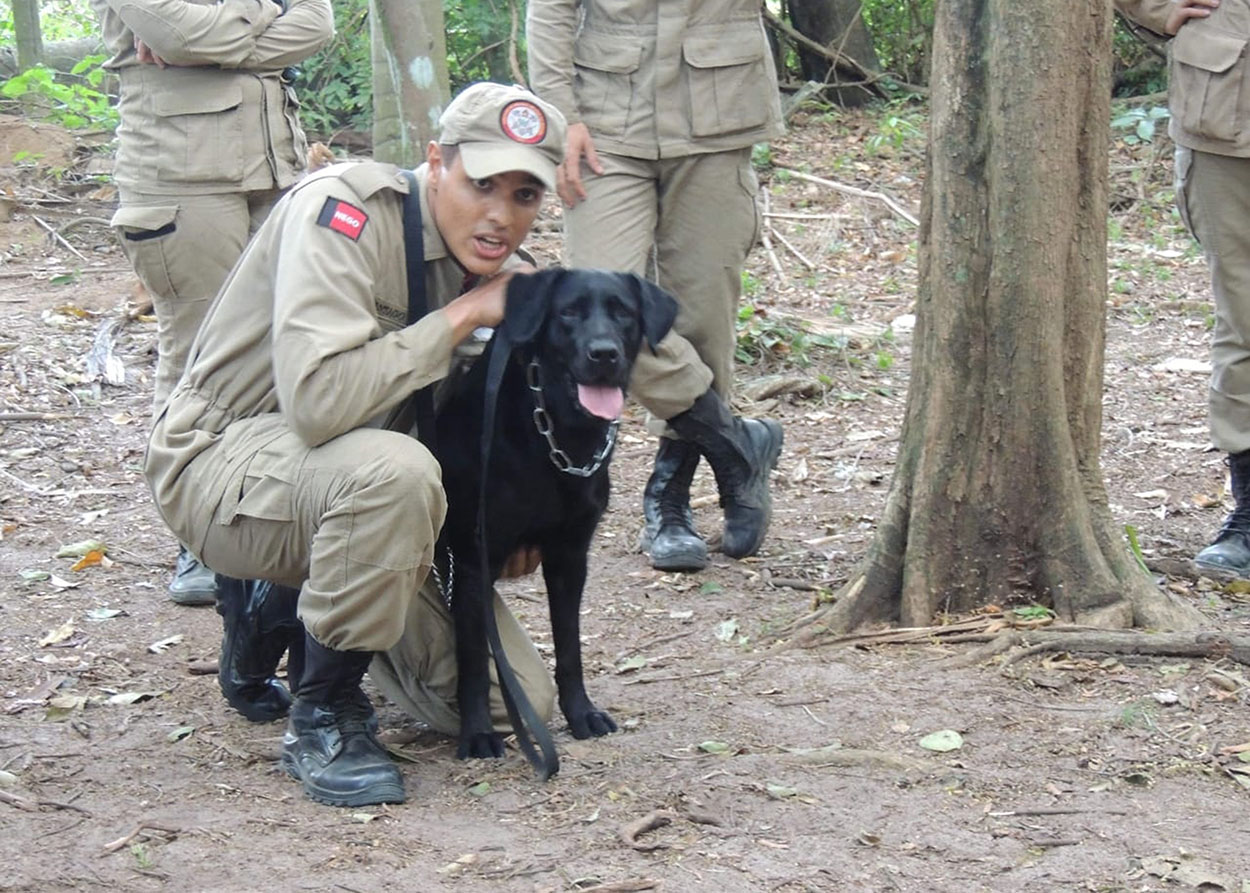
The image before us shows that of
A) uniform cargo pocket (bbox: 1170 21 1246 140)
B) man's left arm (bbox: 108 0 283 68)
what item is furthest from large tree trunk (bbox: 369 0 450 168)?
uniform cargo pocket (bbox: 1170 21 1246 140)

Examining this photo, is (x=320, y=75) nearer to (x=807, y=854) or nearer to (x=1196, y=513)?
(x=1196, y=513)

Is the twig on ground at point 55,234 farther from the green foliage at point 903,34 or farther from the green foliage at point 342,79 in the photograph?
the green foliage at point 903,34

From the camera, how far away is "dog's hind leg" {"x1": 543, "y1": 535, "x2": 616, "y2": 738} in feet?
11.6

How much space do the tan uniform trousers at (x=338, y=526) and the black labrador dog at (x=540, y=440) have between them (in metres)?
0.19

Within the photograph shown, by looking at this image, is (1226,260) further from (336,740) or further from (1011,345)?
(336,740)

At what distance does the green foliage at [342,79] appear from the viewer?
10.3 metres

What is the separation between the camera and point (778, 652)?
13.2ft

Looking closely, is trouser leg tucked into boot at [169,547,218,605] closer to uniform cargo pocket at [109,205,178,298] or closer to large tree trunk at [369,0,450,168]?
uniform cargo pocket at [109,205,178,298]

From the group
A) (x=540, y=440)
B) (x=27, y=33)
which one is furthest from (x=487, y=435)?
(x=27, y=33)

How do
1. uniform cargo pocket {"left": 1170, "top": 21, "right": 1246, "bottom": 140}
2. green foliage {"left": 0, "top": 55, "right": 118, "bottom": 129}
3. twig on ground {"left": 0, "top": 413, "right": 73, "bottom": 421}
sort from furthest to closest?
green foliage {"left": 0, "top": 55, "right": 118, "bottom": 129}
twig on ground {"left": 0, "top": 413, "right": 73, "bottom": 421}
uniform cargo pocket {"left": 1170, "top": 21, "right": 1246, "bottom": 140}

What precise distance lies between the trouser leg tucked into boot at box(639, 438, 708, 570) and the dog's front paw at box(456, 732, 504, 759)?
1480 millimetres

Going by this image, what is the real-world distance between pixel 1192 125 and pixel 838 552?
5.68 ft

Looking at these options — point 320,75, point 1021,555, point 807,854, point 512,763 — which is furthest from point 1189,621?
point 320,75

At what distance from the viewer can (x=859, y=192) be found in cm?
986
